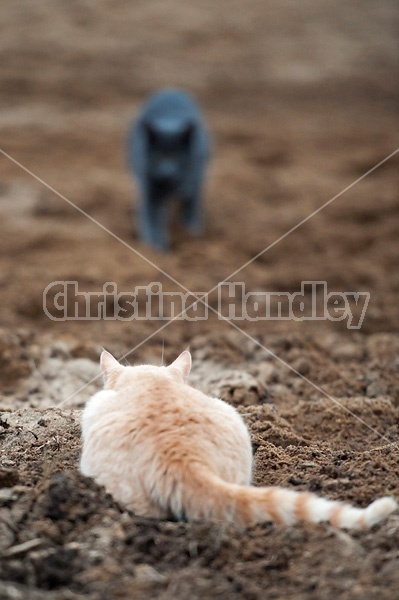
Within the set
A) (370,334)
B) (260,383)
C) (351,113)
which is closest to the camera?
(260,383)

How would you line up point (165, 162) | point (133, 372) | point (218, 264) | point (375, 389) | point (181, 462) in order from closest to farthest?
point (181, 462) → point (133, 372) → point (375, 389) → point (218, 264) → point (165, 162)

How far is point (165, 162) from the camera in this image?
7777 mm

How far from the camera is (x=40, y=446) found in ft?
11.4

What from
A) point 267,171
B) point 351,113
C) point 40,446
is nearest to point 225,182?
point 267,171

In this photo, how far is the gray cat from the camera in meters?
7.77

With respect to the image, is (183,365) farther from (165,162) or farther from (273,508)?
(165,162)

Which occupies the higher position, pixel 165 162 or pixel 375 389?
pixel 165 162

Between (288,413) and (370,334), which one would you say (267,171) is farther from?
(288,413)

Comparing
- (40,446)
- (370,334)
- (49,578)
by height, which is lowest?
(370,334)

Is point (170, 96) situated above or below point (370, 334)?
above

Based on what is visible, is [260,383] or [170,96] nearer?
[260,383]

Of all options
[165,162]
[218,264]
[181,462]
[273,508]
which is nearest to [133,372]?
[181,462]

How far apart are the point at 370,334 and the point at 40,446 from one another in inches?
122

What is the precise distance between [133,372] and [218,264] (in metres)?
4.01
